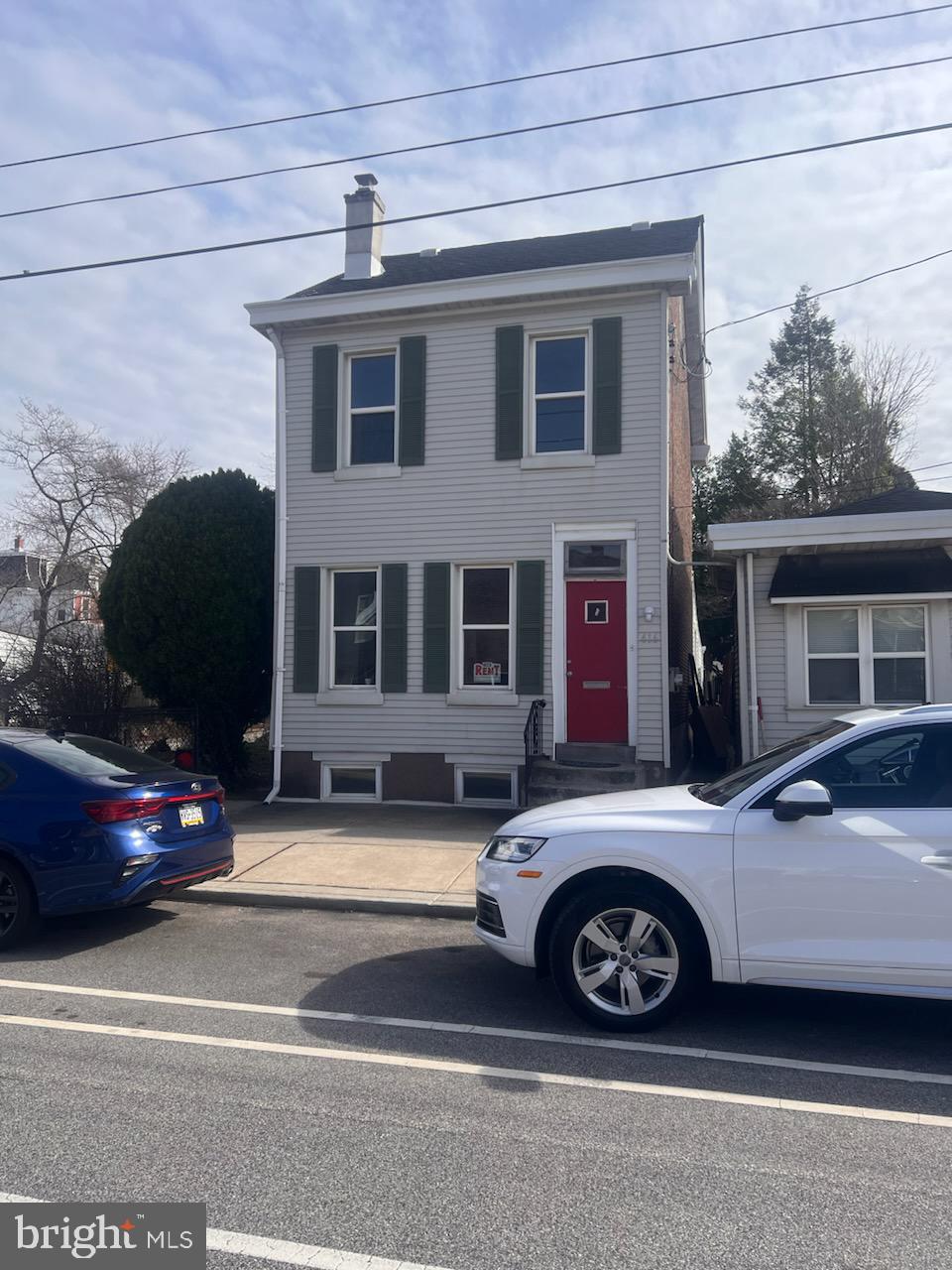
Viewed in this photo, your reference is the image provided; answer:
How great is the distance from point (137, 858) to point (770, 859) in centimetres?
419

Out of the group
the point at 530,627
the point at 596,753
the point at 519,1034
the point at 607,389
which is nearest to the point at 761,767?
the point at 519,1034

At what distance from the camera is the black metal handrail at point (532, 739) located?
480 inches

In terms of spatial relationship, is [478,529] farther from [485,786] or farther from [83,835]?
[83,835]

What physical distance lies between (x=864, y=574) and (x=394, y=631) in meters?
5.94

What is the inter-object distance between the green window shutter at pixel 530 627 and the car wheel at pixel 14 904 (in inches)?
284

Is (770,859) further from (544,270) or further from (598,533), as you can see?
(544,270)

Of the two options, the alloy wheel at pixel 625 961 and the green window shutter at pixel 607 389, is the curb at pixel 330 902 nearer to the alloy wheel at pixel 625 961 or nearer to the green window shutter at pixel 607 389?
the alloy wheel at pixel 625 961

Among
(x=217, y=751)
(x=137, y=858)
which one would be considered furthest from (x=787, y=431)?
(x=137, y=858)

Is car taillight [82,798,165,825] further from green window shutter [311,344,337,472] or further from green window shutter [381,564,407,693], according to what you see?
green window shutter [311,344,337,472]

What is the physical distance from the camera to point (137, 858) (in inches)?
271

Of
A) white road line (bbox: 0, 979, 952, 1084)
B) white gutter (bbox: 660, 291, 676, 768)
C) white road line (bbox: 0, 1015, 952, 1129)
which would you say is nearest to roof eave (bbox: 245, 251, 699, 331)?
white gutter (bbox: 660, 291, 676, 768)

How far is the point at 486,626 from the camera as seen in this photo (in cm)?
1341

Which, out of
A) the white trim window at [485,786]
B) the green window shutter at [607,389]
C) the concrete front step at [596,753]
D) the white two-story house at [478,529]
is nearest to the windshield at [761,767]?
the white two-story house at [478,529]

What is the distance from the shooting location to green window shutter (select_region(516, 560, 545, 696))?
12.9 m
